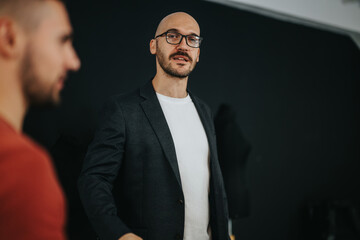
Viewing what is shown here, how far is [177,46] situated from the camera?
131cm

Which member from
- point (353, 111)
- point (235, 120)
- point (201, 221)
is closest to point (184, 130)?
point (201, 221)

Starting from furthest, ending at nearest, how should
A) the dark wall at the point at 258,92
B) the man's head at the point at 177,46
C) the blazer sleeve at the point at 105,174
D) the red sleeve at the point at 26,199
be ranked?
1. the dark wall at the point at 258,92
2. the man's head at the point at 177,46
3. the blazer sleeve at the point at 105,174
4. the red sleeve at the point at 26,199

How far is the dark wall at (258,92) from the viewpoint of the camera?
1.51 meters

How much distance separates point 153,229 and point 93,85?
2.51 ft

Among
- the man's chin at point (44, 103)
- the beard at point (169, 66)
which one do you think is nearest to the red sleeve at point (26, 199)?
the man's chin at point (44, 103)

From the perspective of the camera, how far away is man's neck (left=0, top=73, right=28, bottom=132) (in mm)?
581

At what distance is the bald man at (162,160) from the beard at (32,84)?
542mm

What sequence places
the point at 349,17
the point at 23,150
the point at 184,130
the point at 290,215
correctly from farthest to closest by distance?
1. the point at 349,17
2. the point at 290,215
3. the point at 184,130
4. the point at 23,150

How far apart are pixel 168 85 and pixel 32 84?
0.80 meters

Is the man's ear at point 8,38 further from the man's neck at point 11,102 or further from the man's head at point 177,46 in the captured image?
the man's head at point 177,46

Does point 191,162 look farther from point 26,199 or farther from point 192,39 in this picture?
point 26,199

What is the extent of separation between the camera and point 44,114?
4.27ft

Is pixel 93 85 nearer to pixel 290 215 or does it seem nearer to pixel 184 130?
pixel 184 130

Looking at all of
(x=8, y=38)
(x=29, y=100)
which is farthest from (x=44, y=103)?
(x=8, y=38)
